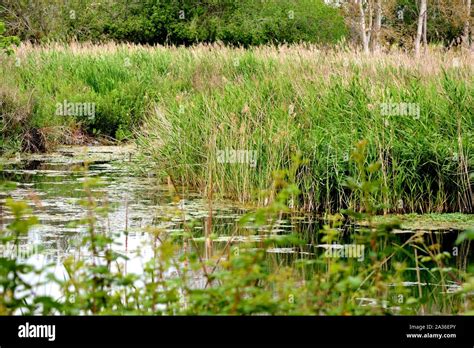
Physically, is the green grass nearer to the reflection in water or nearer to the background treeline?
the reflection in water

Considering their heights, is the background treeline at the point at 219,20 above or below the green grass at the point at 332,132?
above

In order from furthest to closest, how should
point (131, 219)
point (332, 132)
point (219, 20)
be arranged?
point (219, 20) < point (332, 132) < point (131, 219)

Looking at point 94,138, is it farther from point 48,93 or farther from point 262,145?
point 262,145

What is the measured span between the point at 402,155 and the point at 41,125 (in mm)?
7533

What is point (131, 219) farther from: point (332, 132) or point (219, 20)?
point (219, 20)

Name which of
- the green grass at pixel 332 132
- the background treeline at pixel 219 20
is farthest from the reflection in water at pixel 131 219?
the background treeline at pixel 219 20

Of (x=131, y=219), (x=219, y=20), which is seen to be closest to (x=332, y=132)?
(x=131, y=219)

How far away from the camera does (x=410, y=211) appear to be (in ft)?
33.6

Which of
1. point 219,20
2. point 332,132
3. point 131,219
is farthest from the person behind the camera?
point 219,20

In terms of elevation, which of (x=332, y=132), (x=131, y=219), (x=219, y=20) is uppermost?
(x=219, y=20)

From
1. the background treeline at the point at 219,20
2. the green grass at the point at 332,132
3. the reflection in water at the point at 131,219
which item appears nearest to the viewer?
the reflection in water at the point at 131,219

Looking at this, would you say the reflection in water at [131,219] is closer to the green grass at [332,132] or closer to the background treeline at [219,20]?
the green grass at [332,132]

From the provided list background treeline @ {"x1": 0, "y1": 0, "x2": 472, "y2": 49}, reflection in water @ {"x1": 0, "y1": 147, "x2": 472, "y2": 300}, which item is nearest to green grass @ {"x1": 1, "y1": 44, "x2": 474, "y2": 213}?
reflection in water @ {"x1": 0, "y1": 147, "x2": 472, "y2": 300}

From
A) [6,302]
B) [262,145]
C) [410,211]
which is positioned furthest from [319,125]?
[6,302]
